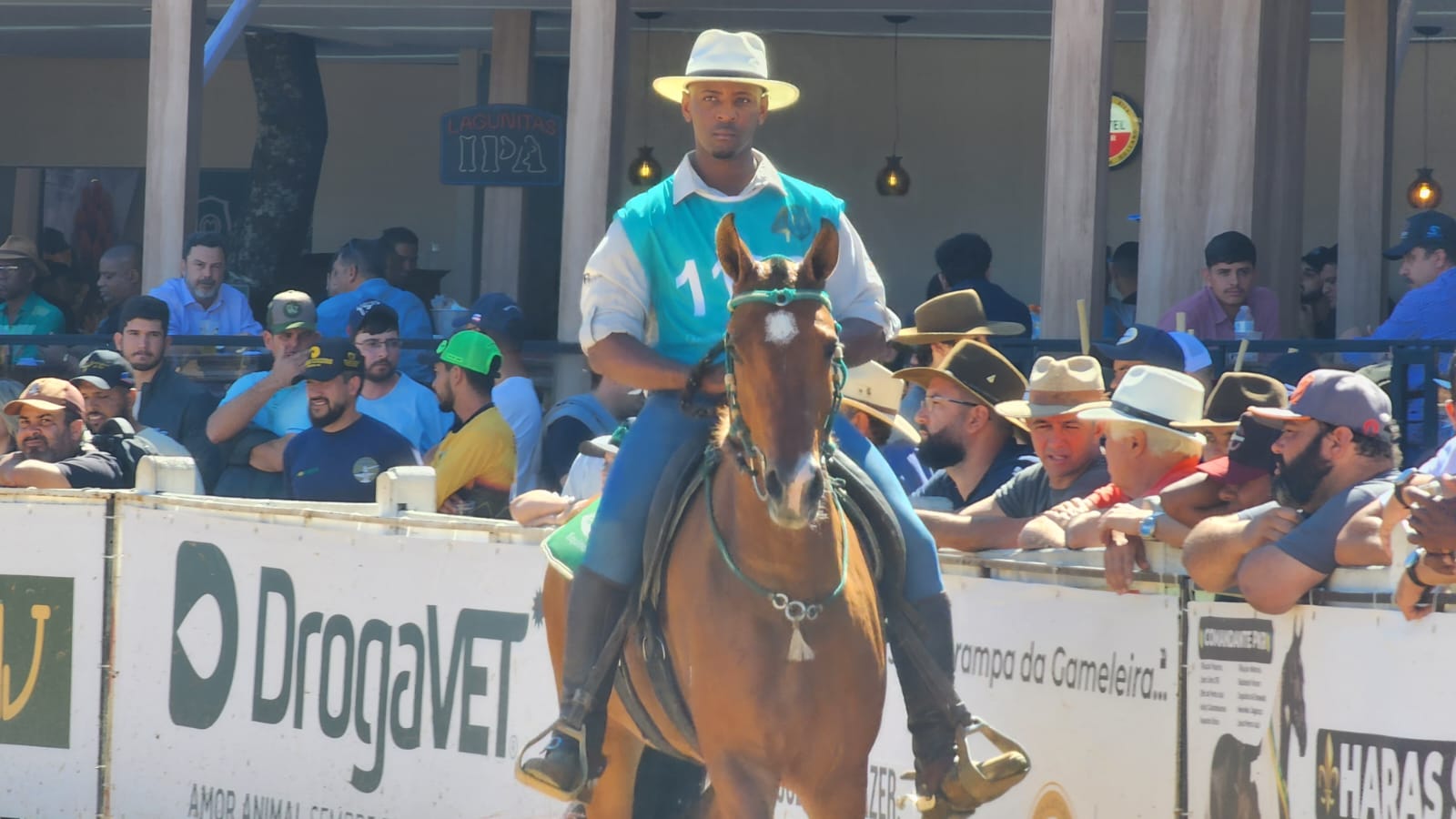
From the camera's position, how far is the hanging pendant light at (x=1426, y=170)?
17.8 metres

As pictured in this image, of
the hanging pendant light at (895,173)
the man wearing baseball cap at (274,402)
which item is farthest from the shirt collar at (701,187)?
the hanging pendant light at (895,173)

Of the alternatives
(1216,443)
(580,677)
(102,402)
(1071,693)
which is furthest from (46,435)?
(1071,693)

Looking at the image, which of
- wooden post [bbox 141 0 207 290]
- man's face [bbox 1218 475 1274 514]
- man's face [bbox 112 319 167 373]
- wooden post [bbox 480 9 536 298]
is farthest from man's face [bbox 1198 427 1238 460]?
wooden post [bbox 480 9 536 298]

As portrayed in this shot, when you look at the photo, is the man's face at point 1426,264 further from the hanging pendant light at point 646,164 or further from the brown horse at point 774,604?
the hanging pendant light at point 646,164

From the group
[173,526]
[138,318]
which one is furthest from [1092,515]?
[138,318]

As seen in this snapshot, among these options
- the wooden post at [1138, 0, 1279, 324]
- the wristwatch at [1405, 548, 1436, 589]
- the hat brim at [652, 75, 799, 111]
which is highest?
the wooden post at [1138, 0, 1279, 324]

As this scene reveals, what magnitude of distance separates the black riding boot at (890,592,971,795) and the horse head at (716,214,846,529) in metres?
0.70

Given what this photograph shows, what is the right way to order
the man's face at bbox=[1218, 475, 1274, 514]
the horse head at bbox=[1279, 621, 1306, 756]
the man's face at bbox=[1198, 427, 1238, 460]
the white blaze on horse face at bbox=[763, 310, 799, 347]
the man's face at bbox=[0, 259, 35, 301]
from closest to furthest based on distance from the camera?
the white blaze on horse face at bbox=[763, 310, 799, 347] → the horse head at bbox=[1279, 621, 1306, 756] → the man's face at bbox=[1218, 475, 1274, 514] → the man's face at bbox=[1198, 427, 1238, 460] → the man's face at bbox=[0, 259, 35, 301]

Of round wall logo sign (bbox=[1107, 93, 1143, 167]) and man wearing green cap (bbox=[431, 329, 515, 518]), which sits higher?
round wall logo sign (bbox=[1107, 93, 1143, 167])

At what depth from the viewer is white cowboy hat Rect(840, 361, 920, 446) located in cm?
777

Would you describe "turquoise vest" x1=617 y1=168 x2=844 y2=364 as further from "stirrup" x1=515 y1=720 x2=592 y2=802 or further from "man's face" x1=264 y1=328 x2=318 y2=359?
"man's face" x1=264 y1=328 x2=318 y2=359

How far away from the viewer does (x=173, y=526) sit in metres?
8.88

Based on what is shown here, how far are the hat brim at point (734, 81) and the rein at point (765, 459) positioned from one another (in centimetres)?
84

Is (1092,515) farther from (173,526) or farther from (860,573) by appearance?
(173,526)
